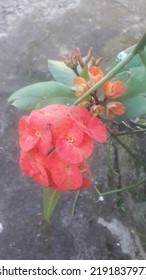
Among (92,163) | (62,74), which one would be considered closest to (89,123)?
(62,74)

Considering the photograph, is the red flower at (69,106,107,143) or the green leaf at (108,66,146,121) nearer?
the red flower at (69,106,107,143)

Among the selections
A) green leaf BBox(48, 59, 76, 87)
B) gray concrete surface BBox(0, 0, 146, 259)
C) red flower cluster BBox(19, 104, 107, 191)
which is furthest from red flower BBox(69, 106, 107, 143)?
gray concrete surface BBox(0, 0, 146, 259)

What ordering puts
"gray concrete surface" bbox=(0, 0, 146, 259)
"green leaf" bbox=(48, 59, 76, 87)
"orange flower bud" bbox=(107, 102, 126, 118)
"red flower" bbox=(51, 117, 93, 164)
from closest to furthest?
"red flower" bbox=(51, 117, 93, 164)
"orange flower bud" bbox=(107, 102, 126, 118)
"green leaf" bbox=(48, 59, 76, 87)
"gray concrete surface" bbox=(0, 0, 146, 259)

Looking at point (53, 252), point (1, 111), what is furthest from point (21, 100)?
point (1, 111)

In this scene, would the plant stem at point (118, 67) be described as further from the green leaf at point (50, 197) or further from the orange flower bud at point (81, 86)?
the green leaf at point (50, 197)

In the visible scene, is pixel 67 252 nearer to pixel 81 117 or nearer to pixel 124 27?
pixel 81 117

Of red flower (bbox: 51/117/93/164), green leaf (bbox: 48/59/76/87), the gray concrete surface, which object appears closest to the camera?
red flower (bbox: 51/117/93/164)

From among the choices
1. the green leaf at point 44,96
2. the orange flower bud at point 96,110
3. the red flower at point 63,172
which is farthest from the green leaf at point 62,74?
the red flower at point 63,172

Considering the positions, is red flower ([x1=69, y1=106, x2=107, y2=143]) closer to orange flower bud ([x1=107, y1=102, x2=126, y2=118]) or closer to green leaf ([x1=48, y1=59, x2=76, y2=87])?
orange flower bud ([x1=107, y1=102, x2=126, y2=118])
